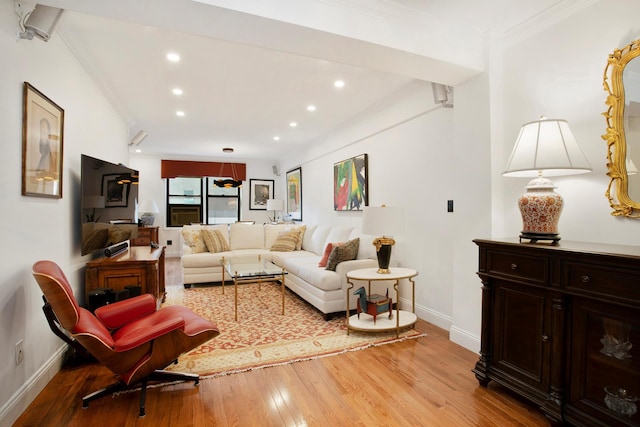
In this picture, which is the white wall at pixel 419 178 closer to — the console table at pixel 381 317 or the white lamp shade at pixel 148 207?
the console table at pixel 381 317

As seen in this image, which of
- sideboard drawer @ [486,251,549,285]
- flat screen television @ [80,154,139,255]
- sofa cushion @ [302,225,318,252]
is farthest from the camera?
sofa cushion @ [302,225,318,252]

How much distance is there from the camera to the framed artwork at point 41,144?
2066 millimetres

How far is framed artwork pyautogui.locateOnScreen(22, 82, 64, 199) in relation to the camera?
2066 millimetres

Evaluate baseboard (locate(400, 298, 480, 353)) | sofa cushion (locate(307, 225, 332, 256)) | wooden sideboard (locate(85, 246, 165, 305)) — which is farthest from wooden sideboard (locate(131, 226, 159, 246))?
baseboard (locate(400, 298, 480, 353))

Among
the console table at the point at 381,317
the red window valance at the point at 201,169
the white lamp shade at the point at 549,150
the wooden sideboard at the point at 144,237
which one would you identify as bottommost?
the console table at the point at 381,317

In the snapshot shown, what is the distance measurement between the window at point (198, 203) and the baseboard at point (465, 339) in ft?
22.8

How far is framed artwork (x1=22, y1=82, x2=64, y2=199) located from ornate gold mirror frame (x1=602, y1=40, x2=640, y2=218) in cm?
353

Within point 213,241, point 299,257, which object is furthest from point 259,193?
point 299,257

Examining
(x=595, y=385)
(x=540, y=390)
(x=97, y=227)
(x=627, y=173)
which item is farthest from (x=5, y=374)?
(x=627, y=173)

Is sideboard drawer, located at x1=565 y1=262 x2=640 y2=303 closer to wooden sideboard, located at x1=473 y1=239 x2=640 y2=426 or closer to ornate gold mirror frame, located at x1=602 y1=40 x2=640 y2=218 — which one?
wooden sideboard, located at x1=473 y1=239 x2=640 y2=426

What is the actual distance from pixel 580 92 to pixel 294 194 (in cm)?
621

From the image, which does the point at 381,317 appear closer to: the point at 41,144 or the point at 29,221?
the point at 29,221

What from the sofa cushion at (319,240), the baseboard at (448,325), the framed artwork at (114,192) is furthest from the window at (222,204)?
the baseboard at (448,325)

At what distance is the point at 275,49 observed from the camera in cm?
232
